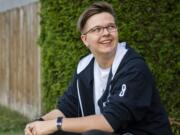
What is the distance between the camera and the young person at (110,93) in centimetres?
378

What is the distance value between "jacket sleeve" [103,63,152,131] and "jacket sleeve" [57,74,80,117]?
2.05 ft

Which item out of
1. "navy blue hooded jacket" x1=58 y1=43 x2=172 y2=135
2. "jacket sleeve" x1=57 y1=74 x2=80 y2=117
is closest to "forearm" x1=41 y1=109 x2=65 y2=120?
"jacket sleeve" x1=57 y1=74 x2=80 y2=117

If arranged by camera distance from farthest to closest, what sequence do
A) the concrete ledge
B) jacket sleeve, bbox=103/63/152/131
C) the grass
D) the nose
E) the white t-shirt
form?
the concrete ledge → the grass → the white t-shirt → the nose → jacket sleeve, bbox=103/63/152/131

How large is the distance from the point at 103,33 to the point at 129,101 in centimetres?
50

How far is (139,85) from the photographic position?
3.79 m

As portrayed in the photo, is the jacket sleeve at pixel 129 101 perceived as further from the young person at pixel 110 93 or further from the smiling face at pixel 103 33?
the smiling face at pixel 103 33

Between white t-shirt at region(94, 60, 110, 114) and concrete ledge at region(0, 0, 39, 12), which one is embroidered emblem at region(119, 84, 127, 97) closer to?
white t-shirt at region(94, 60, 110, 114)

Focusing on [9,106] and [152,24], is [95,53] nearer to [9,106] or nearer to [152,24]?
[152,24]

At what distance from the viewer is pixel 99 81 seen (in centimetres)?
413

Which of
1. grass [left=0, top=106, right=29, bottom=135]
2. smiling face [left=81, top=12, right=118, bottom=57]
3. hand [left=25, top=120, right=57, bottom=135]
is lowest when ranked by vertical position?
grass [left=0, top=106, right=29, bottom=135]

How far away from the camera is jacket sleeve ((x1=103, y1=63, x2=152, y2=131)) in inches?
148

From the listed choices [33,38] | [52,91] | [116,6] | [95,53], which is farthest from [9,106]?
[95,53]

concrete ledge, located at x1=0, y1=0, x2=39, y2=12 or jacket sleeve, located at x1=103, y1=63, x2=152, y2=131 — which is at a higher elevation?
concrete ledge, located at x1=0, y1=0, x2=39, y2=12

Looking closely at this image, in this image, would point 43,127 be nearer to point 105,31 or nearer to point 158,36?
point 105,31
